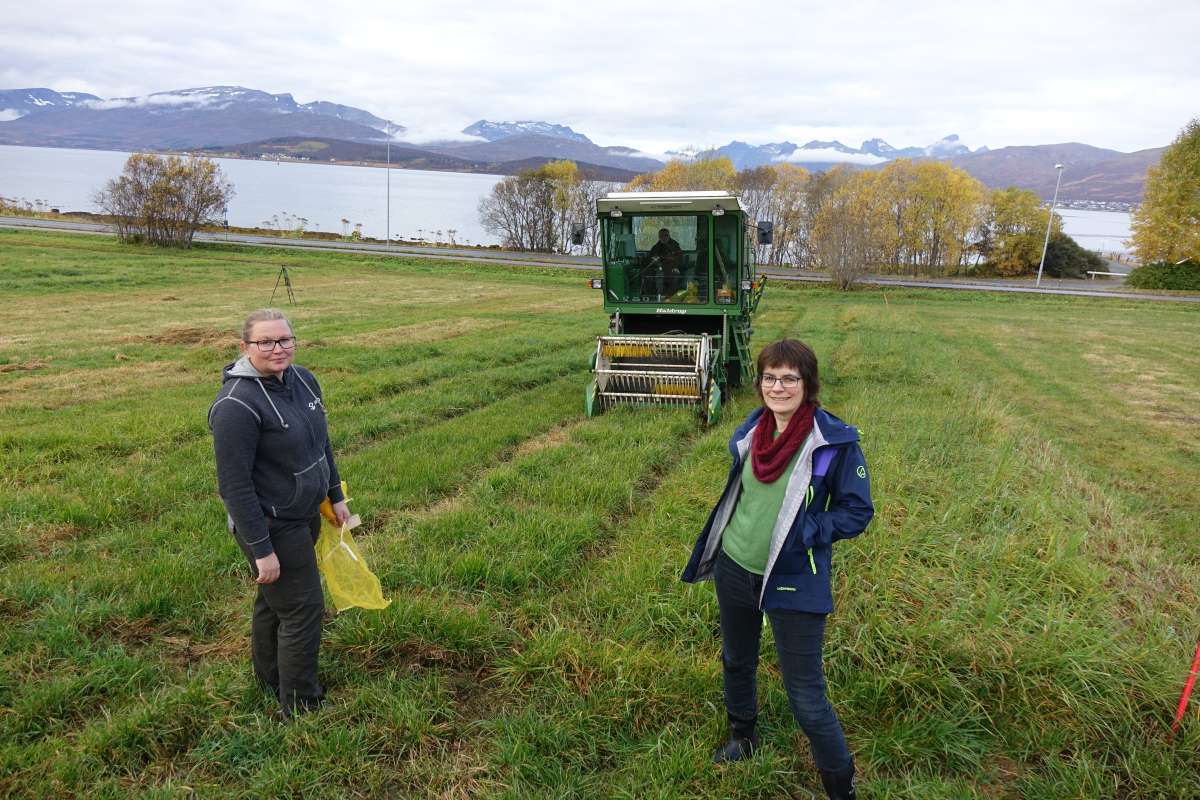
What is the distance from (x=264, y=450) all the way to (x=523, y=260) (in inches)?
1564

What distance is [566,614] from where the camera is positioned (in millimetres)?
4211

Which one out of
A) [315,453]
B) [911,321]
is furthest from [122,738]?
[911,321]

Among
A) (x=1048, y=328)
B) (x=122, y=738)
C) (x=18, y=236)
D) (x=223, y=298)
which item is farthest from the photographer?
(x=18, y=236)

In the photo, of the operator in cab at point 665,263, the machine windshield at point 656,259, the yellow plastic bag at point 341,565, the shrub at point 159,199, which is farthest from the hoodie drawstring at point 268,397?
the shrub at point 159,199

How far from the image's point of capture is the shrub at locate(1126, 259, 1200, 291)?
39.7 metres

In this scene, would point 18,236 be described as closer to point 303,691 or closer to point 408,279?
point 408,279

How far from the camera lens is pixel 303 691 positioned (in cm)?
331

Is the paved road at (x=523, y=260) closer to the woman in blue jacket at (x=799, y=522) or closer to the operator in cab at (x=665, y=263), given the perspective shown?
the operator in cab at (x=665, y=263)

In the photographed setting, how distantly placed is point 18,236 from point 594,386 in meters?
36.0

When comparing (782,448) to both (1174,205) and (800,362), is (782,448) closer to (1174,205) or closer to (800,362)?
(800,362)

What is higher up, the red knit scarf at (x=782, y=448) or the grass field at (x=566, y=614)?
the red knit scarf at (x=782, y=448)

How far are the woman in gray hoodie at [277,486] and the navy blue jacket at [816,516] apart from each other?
6.75 feet

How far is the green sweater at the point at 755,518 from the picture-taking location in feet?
9.00

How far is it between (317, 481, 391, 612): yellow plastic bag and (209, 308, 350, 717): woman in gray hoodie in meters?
0.18
